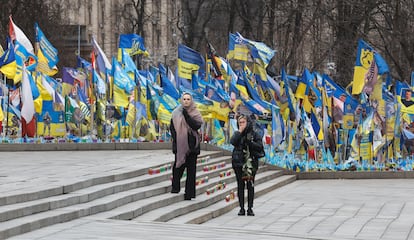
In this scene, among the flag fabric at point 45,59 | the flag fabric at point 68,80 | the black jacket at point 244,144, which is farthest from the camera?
the flag fabric at point 68,80

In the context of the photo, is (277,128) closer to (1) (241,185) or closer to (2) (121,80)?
(2) (121,80)

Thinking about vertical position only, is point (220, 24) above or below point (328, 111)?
above

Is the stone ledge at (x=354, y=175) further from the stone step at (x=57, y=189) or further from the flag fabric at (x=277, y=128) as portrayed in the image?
the stone step at (x=57, y=189)

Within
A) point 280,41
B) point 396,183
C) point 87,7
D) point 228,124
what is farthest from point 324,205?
point 87,7

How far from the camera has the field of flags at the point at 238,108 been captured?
2403cm

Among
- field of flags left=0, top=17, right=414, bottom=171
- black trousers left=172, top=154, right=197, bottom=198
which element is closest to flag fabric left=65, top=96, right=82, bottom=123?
field of flags left=0, top=17, right=414, bottom=171

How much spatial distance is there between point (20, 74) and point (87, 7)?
45466 millimetres

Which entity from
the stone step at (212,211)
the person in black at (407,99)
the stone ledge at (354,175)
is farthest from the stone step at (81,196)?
the person in black at (407,99)

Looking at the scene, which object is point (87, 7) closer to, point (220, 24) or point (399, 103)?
point (220, 24)

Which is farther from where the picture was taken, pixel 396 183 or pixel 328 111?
pixel 328 111

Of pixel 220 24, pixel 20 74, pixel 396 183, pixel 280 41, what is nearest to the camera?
pixel 396 183

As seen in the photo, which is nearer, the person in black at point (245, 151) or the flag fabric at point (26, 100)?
the person in black at point (245, 151)

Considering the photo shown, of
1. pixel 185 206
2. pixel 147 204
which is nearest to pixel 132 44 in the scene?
pixel 185 206

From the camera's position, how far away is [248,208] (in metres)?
15.4
